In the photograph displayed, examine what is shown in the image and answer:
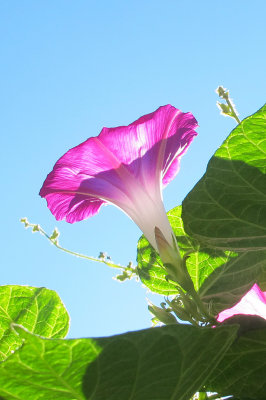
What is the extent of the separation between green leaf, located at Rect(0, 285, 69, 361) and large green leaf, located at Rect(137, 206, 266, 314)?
0.24 metres

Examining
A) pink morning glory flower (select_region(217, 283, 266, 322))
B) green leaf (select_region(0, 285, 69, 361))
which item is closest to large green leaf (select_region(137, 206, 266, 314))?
pink morning glory flower (select_region(217, 283, 266, 322))

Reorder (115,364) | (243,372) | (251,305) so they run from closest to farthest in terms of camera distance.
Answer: (115,364), (243,372), (251,305)

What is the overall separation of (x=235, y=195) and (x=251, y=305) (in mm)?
250

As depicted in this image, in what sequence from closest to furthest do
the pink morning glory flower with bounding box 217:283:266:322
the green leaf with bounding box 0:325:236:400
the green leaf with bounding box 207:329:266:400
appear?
1. the green leaf with bounding box 0:325:236:400
2. the green leaf with bounding box 207:329:266:400
3. the pink morning glory flower with bounding box 217:283:266:322

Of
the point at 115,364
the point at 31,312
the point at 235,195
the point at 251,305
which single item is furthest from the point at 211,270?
the point at 115,364

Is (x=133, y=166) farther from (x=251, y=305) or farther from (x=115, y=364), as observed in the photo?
(x=115, y=364)

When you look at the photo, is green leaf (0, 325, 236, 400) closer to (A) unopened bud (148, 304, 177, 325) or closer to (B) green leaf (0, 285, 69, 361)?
(A) unopened bud (148, 304, 177, 325)

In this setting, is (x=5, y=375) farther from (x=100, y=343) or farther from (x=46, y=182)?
(x=46, y=182)

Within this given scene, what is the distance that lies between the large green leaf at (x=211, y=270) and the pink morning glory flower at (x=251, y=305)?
0.02 metres

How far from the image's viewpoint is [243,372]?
846 millimetres

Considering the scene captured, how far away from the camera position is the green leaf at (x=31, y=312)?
1.00 meters

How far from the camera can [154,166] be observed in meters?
1.03

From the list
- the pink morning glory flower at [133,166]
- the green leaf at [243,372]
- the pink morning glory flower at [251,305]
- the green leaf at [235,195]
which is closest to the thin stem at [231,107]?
the pink morning glory flower at [133,166]

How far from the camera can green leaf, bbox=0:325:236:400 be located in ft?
1.92
